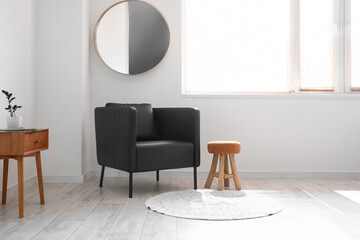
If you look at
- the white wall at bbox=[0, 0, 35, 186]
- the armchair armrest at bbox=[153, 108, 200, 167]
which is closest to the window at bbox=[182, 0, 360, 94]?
the armchair armrest at bbox=[153, 108, 200, 167]

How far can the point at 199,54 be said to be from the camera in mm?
4055

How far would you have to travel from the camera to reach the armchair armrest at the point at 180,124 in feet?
10.6

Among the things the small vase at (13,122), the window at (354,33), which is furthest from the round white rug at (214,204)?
the window at (354,33)

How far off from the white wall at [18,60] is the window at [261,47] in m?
1.58

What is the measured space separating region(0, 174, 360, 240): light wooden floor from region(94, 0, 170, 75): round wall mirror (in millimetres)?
1337

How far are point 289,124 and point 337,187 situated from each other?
2.86 feet

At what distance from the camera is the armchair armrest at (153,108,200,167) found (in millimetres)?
3234

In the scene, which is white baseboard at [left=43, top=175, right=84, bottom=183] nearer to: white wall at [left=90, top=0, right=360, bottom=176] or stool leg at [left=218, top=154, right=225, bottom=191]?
white wall at [left=90, top=0, right=360, bottom=176]

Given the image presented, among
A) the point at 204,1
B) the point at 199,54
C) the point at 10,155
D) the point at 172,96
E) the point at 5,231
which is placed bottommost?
the point at 5,231

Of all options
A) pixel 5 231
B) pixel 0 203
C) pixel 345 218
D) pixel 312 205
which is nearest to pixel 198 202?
pixel 312 205

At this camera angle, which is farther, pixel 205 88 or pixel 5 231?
pixel 205 88

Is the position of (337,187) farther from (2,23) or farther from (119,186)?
(2,23)

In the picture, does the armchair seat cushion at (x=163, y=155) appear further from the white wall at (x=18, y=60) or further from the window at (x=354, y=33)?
the window at (x=354, y=33)

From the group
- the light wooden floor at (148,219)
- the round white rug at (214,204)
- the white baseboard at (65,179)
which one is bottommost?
Result: the light wooden floor at (148,219)
